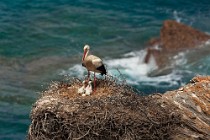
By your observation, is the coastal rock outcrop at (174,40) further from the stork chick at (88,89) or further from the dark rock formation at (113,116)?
the stork chick at (88,89)

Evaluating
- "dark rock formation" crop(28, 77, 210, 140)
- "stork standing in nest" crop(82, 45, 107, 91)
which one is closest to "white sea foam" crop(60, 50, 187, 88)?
"stork standing in nest" crop(82, 45, 107, 91)

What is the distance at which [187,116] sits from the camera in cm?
1347

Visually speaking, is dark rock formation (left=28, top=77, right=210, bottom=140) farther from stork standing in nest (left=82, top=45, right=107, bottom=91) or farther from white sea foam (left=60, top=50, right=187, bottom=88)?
white sea foam (left=60, top=50, right=187, bottom=88)

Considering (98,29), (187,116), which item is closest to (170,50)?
(98,29)

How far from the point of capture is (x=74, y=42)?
56125 mm

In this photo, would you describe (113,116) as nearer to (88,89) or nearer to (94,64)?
(88,89)

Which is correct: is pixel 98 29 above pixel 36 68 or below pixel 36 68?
above

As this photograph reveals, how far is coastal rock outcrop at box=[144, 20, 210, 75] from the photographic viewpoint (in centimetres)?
5172

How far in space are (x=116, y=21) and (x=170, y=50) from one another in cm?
984

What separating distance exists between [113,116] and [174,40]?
136 ft

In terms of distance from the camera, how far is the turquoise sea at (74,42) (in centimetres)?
Answer: 4481

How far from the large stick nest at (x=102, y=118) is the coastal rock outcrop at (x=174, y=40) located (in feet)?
125

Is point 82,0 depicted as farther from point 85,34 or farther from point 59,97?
point 59,97

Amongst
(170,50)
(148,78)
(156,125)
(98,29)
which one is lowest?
(156,125)
